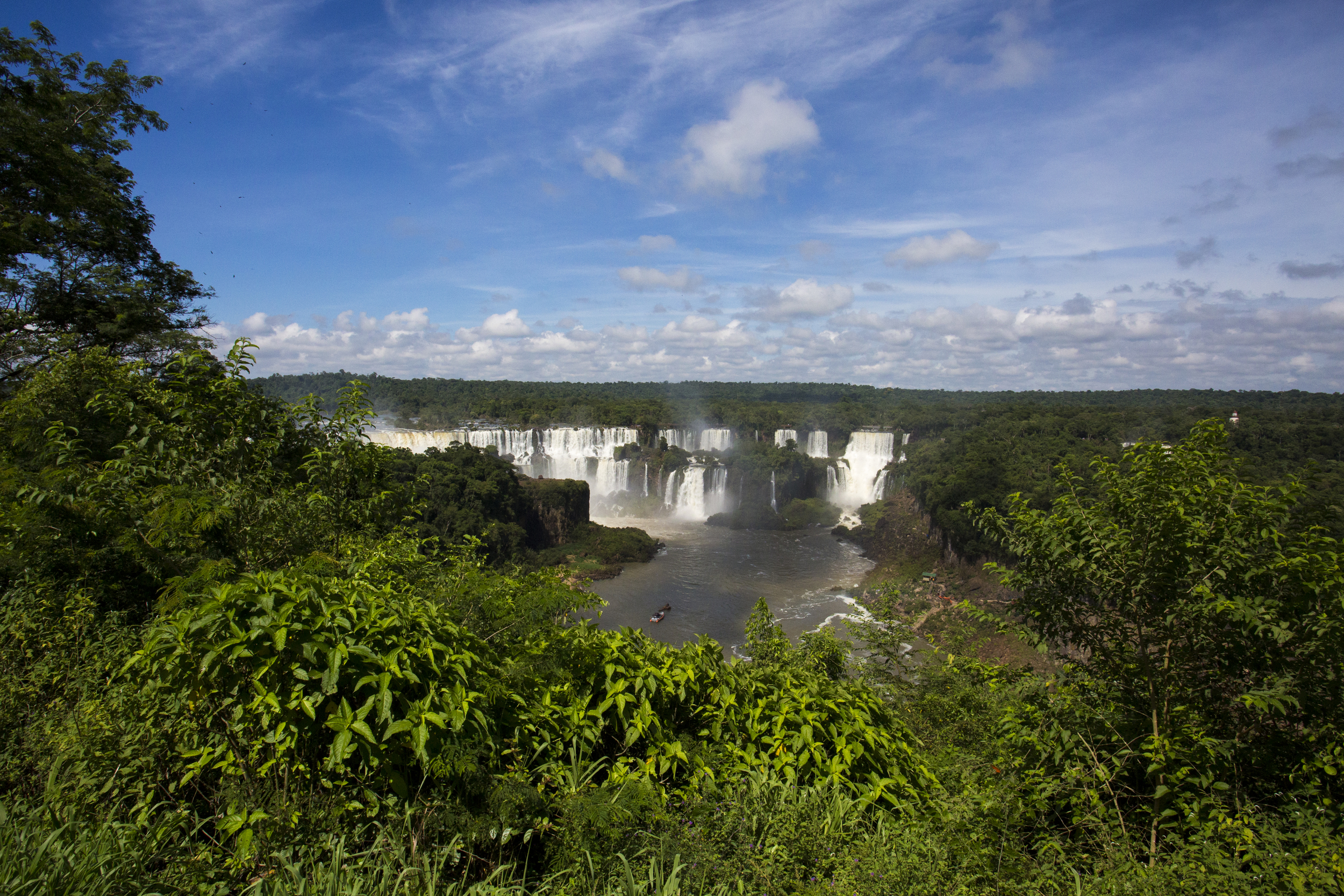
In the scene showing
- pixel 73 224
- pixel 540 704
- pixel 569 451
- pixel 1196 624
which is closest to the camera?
pixel 540 704

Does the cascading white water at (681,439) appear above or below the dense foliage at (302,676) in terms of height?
below

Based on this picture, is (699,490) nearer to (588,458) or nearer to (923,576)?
(588,458)

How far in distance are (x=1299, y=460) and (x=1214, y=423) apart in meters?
35.3

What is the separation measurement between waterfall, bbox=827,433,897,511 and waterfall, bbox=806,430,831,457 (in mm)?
2958

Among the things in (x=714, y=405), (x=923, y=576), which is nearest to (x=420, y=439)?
(x=923, y=576)

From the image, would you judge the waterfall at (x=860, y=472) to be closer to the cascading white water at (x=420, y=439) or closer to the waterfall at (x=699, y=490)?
the waterfall at (x=699, y=490)

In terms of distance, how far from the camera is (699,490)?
5131cm

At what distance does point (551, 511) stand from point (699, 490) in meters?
15.7

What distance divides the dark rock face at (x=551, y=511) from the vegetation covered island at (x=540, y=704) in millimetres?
29891

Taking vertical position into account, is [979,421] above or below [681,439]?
above

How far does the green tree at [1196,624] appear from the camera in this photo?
3.96 metres

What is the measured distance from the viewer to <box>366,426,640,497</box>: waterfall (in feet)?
168

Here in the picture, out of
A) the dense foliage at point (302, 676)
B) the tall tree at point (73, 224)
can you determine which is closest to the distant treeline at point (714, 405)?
the tall tree at point (73, 224)

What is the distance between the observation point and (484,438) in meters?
Result: 50.9
